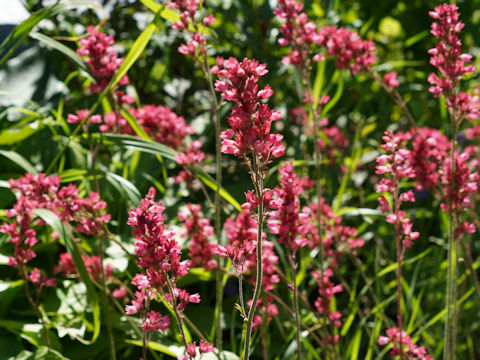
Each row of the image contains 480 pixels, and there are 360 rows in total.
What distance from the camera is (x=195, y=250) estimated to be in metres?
1.63

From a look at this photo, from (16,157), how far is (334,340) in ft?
4.04

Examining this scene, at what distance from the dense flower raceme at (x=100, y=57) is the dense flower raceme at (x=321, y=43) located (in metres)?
0.55

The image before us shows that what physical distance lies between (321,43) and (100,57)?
0.81 metres

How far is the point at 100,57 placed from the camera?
168cm

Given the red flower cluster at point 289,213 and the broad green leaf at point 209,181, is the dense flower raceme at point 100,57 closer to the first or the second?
the broad green leaf at point 209,181

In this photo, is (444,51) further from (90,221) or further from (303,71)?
(90,221)

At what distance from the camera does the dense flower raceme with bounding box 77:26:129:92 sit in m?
1.66

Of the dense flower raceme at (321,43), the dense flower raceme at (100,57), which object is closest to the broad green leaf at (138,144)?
the dense flower raceme at (100,57)

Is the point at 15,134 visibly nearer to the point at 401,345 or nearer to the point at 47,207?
the point at 47,207

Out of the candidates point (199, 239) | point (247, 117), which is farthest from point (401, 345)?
point (247, 117)

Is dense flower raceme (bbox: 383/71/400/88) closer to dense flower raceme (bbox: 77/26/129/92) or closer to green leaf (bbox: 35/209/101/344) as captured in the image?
dense flower raceme (bbox: 77/26/129/92)

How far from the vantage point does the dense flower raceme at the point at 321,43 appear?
67.2 inches

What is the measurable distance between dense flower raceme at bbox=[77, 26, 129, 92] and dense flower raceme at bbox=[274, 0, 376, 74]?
0.55 meters

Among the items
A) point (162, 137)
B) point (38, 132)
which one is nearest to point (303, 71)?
point (162, 137)
